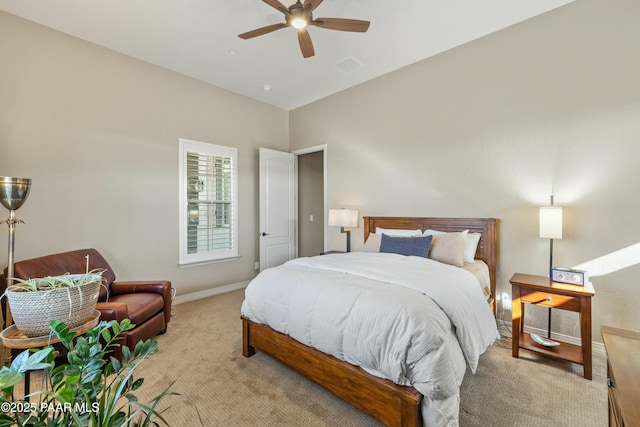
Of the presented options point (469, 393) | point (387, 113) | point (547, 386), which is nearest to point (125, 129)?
point (387, 113)

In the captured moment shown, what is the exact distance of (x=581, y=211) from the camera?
2.54 meters

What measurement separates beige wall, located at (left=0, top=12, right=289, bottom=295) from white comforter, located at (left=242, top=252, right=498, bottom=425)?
2013 millimetres

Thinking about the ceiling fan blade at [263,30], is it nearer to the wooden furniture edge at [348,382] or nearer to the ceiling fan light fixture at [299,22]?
the ceiling fan light fixture at [299,22]

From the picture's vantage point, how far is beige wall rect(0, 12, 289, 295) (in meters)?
2.74

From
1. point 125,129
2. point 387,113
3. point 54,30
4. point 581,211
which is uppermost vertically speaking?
point 54,30

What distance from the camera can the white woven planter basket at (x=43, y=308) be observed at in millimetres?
1072

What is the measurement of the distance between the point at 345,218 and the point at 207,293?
2.31 meters

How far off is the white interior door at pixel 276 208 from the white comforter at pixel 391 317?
2270mm

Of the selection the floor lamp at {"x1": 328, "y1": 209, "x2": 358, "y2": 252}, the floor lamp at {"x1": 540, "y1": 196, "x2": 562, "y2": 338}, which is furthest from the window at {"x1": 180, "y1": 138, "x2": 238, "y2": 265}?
the floor lamp at {"x1": 540, "y1": 196, "x2": 562, "y2": 338}

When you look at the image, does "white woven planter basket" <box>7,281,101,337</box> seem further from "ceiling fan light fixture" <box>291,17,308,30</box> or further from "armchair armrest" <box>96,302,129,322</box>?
"ceiling fan light fixture" <box>291,17,308,30</box>

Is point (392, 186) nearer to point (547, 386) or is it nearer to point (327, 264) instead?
point (327, 264)

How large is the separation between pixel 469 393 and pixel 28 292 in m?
2.50

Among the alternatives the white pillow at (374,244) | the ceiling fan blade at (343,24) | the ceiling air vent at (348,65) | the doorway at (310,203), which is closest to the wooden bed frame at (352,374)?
the white pillow at (374,244)

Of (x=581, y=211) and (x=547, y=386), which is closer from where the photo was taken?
(x=547, y=386)
